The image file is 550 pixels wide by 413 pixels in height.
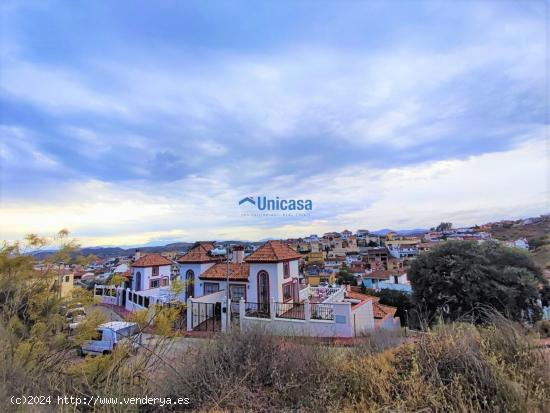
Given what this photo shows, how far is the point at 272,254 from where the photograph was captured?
530 inches

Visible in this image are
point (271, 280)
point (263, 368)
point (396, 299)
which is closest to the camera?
point (263, 368)

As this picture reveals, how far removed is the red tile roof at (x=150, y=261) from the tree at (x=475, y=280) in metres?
14.7

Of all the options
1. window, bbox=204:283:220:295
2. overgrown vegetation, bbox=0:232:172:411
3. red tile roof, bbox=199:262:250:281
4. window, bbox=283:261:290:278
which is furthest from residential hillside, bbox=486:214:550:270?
overgrown vegetation, bbox=0:232:172:411

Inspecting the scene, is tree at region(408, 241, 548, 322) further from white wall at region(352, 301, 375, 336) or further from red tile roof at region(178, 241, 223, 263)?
red tile roof at region(178, 241, 223, 263)

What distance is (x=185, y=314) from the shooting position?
41.6ft

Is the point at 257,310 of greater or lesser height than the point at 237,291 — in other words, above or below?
below

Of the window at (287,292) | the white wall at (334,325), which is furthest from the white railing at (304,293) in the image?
the white wall at (334,325)

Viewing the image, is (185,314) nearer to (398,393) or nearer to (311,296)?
(311,296)

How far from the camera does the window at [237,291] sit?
13867mm

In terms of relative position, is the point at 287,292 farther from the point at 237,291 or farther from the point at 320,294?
the point at 320,294

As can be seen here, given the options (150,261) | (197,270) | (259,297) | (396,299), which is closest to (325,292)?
(259,297)

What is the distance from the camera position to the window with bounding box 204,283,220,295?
47.2 ft

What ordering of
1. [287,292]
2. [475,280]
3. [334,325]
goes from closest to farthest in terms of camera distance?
[334,325] → [475,280] → [287,292]

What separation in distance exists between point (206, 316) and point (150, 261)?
7780 mm
